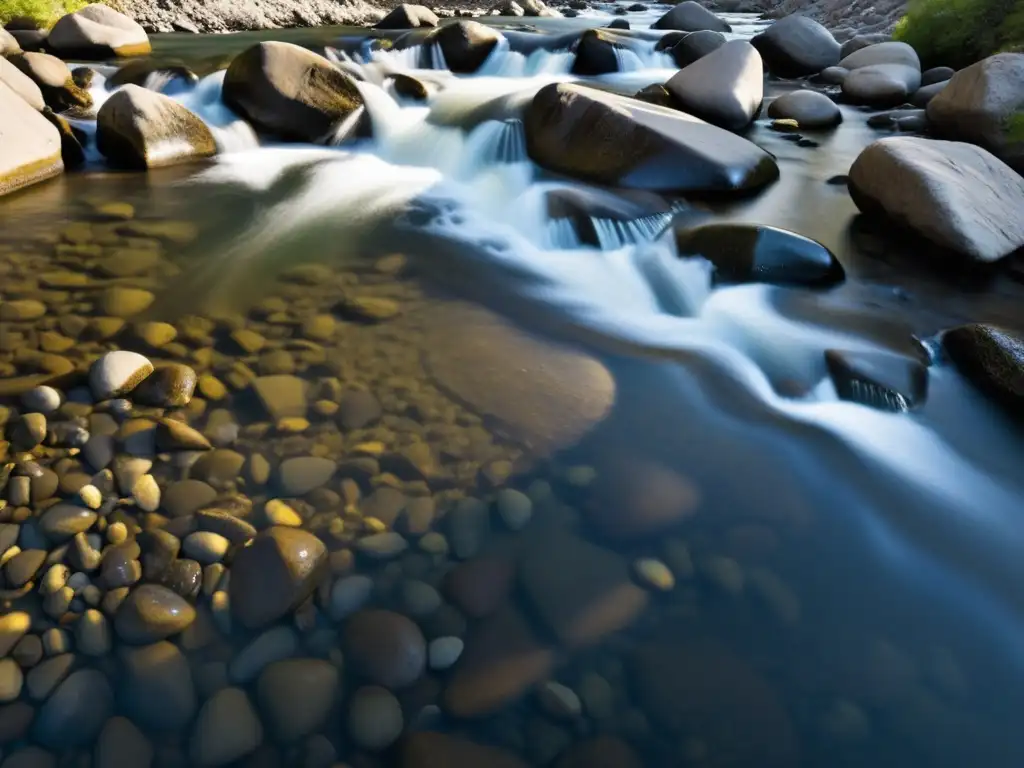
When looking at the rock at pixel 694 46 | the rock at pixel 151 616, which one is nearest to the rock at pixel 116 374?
the rock at pixel 151 616

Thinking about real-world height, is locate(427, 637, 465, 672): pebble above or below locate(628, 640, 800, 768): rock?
above

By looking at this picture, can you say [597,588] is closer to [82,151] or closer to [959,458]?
[959,458]

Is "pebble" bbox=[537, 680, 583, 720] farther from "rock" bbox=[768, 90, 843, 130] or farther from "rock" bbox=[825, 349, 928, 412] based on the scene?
"rock" bbox=[768, 90, 843, 130]

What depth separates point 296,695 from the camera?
172 cm

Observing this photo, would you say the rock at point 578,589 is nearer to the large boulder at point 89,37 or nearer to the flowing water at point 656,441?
the flowing water at point 656,441

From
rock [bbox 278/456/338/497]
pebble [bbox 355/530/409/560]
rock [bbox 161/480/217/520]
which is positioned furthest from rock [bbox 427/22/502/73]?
pebble [bbox 355/530/409/560]

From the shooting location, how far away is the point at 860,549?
236 cm

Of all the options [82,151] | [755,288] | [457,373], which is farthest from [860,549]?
[82,151]

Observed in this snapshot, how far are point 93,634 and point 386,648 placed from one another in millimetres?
766

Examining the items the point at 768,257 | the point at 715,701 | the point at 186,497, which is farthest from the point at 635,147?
the point at 715,701

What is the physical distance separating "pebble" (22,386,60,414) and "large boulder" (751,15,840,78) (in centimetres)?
1081

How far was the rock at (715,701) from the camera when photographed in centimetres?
174

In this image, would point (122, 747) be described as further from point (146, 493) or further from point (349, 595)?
point (146, 493)

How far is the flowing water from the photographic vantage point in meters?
1.83
